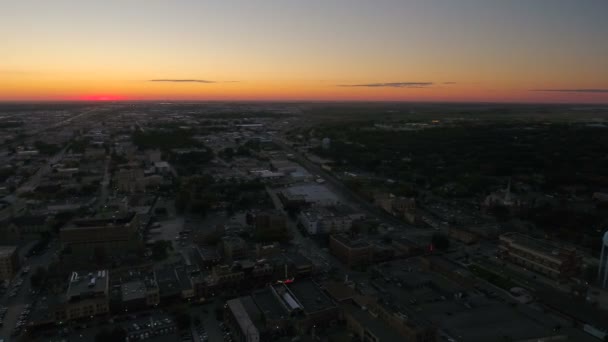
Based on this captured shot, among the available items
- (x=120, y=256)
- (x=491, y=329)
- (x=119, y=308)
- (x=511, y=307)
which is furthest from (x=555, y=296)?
(x=120, y=256)

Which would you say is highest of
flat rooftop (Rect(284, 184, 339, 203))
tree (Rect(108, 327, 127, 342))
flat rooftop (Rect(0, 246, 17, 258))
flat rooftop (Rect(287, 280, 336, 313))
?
flat rooftop (Rect(0, 246, 17, 258))

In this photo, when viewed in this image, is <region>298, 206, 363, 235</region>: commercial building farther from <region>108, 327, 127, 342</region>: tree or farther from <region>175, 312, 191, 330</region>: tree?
Result: <region>108, 327, 127, 342</region>: tree

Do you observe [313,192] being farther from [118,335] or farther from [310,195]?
[118,335]

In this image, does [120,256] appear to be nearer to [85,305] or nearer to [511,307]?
[85,305]

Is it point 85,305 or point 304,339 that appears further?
point 85,305

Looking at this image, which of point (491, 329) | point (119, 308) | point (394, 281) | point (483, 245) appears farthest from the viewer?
point (483, 245)

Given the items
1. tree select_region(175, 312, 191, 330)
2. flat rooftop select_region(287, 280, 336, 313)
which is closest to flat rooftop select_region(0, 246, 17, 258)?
tree select_region(175, 312, 191, 330)

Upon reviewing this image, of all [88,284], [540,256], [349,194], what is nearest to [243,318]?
[88,284]
